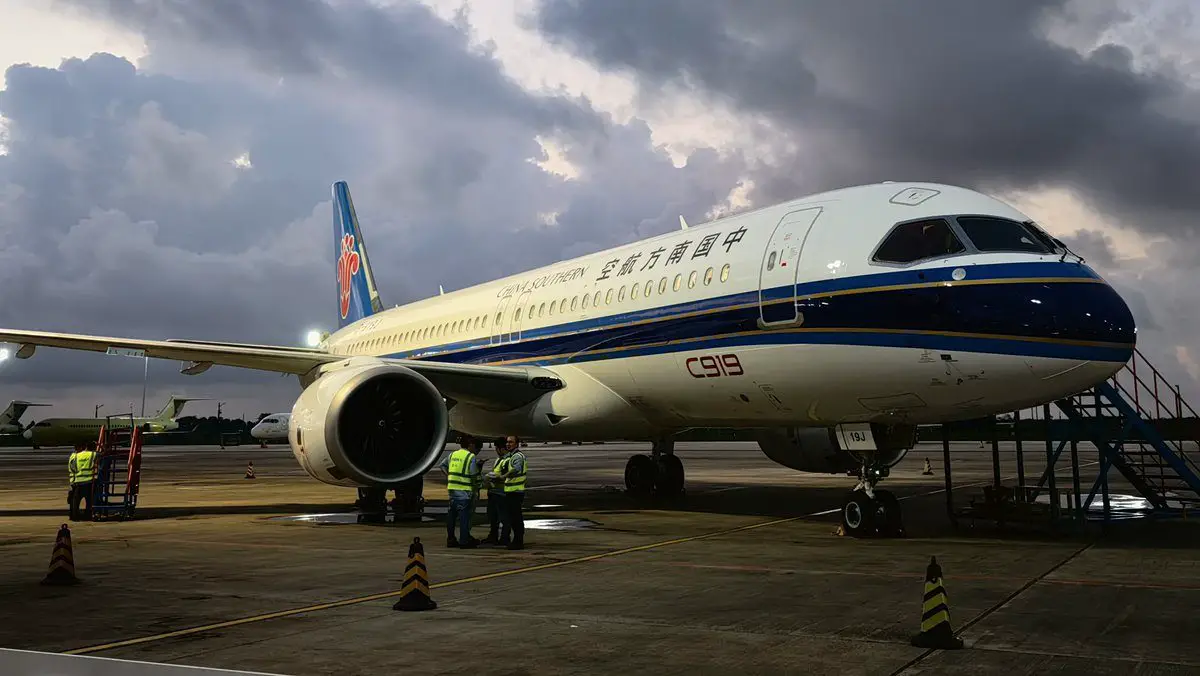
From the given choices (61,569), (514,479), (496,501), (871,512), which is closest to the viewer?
(61,569)

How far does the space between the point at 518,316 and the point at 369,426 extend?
397cm

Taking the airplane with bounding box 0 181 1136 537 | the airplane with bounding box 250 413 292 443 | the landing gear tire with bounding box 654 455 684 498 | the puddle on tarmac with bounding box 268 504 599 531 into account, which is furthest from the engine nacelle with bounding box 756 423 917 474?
the airplane with bounding box 250 413 292 443

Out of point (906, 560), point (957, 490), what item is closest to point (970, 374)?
point (906, 560)

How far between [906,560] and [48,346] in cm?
1510

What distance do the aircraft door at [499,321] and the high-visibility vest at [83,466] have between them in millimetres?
7080

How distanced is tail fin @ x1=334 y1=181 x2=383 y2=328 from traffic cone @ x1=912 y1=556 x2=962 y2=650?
22.8 meters

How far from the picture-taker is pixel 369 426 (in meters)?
14.2

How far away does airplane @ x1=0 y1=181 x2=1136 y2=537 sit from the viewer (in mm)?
9906

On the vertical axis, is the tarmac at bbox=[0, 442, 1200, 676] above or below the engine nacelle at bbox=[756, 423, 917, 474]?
below

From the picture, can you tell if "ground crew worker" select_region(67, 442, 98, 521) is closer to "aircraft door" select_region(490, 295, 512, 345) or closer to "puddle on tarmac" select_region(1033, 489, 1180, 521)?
"aircraft door" select_region(490, 295, 512, 345)

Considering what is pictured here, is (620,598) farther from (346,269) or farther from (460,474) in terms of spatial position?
(346,269)

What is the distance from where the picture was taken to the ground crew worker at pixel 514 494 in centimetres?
1138

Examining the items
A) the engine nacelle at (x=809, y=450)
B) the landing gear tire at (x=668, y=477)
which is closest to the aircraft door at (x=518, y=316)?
the landing gear tire at (x=668, y=477)

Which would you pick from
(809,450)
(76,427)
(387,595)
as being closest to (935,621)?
(387,595)
